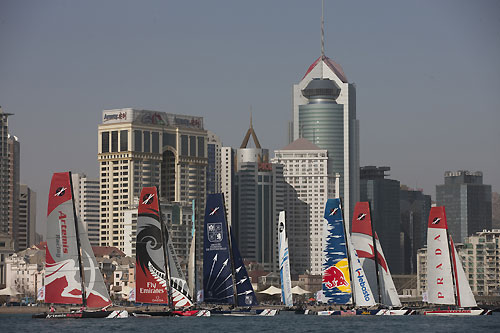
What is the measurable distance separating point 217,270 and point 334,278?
44.9 feet

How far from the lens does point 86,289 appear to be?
106 m

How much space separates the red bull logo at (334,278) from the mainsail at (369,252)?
586cm

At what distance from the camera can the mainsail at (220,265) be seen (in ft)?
365

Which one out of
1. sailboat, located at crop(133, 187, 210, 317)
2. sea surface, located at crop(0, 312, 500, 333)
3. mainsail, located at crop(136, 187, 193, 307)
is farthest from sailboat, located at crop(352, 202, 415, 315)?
mainsail, located at crop(136, 187, 193, 307)

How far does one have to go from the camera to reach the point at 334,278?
119000 millimetres

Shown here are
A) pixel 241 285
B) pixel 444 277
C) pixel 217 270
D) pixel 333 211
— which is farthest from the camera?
pixel 333 211

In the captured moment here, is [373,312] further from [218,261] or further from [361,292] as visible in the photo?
[218,261]

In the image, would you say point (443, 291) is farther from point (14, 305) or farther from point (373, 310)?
point (14, 305)

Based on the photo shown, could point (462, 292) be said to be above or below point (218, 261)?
below

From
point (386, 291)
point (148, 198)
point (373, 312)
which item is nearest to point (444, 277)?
point (373, 312)

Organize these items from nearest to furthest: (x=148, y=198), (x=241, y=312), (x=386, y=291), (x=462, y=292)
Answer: (x=148, y=198)
(x=241, y=312)
(x=462, y=292)
(x=386, y=291)

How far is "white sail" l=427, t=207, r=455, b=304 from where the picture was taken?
389 ft

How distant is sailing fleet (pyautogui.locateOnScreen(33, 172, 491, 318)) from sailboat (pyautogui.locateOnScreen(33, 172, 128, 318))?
0.08m

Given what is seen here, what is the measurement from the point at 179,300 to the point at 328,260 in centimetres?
1678
